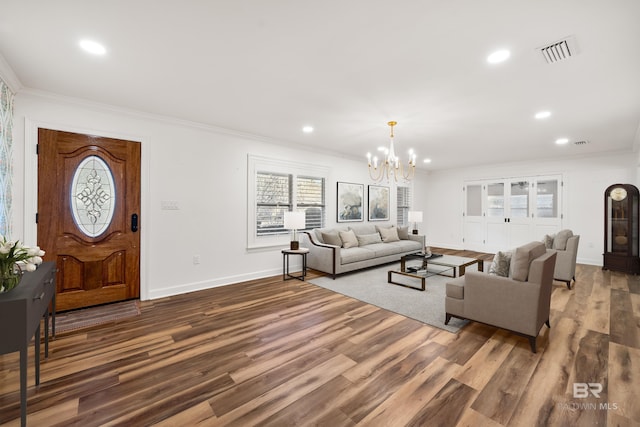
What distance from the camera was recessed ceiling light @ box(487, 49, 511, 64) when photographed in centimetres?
221

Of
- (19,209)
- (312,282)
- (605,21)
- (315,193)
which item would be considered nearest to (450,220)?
(315,193)

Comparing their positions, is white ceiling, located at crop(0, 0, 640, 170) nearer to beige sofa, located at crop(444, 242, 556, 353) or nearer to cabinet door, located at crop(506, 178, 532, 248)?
beige sofa, located at crop(444, 242, 556, 353)

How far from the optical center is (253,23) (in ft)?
6.31

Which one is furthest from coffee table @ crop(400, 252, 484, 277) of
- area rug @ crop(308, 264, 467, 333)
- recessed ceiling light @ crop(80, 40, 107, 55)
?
recessed ceiling light @ crop(80, 40, 107, 55)

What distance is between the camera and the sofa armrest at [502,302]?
241 cm

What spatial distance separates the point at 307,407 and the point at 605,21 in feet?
10.8

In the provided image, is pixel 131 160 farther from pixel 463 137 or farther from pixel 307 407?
pixel 463 137

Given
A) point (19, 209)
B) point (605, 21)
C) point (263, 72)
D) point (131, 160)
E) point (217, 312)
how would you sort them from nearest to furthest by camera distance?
1. point (605, 21)
2. point (263, 72)
3. point (19, 209)
4. point (217, 312)
5. point (131, 160)

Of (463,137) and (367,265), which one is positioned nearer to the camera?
(463,137)

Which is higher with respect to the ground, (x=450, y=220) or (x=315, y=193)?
(x=315, y=193)

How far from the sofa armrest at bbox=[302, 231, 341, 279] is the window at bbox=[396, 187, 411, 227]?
361 centimetres

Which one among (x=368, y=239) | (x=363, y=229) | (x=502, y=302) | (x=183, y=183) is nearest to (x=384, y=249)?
(x=368, y=239)

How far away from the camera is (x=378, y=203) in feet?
23.7

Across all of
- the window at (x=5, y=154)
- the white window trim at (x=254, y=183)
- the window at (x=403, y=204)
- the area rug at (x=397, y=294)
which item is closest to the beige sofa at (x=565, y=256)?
the area rug at (x=397, y=294)
